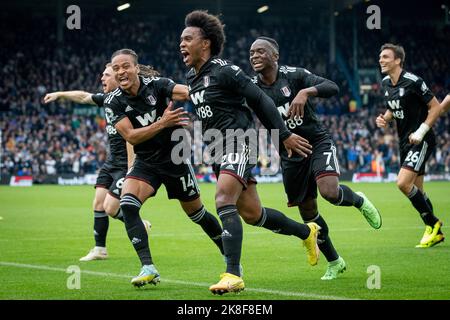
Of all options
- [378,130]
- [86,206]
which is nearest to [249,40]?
[378,130]

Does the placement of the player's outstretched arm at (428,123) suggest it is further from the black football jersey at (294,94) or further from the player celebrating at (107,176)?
the player celebrating at (107,176)

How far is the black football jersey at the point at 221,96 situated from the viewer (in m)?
8.50

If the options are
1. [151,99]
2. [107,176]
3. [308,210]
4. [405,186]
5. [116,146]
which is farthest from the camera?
[405,186]

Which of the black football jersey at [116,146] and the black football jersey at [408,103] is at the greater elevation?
the black football jersey at [408,103]

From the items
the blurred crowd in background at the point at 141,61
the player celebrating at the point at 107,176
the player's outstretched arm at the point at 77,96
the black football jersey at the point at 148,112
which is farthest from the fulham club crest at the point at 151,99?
the blurred crowd in background at the point at 141,61

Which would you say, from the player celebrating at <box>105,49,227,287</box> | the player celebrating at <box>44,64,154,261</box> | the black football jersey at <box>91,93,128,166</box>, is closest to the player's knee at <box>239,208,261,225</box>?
the player celebrating at <box>105,49,227,287</box>

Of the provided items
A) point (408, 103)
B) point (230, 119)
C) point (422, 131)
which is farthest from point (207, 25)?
point (408, 103)

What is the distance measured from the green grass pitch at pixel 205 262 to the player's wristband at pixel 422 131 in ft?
5.36

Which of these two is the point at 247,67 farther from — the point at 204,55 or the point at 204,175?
the point at 204,55

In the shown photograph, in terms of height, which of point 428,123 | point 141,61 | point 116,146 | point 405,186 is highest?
point 141,61

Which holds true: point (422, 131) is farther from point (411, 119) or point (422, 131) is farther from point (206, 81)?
point (206, 81)

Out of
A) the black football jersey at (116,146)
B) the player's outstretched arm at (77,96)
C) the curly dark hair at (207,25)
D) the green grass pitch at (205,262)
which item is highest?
the curly dark hair at (207,25)

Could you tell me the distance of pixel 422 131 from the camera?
12.6m

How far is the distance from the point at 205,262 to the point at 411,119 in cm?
416
